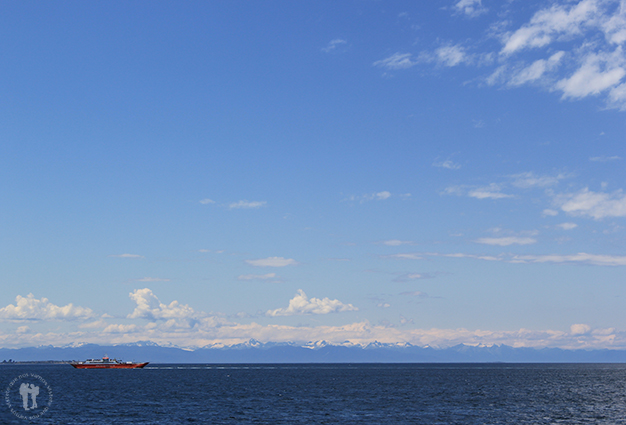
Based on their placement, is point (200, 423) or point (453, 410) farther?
point (453, 410)

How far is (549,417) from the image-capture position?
105812 millimetres

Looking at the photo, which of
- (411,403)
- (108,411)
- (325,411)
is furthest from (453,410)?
(108,411)

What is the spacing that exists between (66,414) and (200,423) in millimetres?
31497

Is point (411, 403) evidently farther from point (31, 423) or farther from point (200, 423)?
point (31, 423)

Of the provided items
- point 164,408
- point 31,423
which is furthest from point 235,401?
point 31,423

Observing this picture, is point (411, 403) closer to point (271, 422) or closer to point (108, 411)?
point (271, 422)

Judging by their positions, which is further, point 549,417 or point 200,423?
point 549,417

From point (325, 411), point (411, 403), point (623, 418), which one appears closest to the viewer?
point (623, 418)

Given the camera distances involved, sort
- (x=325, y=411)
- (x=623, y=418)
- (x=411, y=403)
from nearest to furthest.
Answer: (x=623, y=418)
(x=325, y=411)
(x=411, y=403)

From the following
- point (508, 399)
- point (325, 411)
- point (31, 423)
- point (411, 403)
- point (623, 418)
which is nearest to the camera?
point (31, 423)

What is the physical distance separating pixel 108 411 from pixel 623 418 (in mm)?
102396

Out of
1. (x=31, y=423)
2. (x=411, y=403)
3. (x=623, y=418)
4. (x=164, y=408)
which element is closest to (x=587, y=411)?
(x=623, y=418)

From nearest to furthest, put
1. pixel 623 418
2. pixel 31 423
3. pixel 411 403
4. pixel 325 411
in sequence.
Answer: pixel 31 423 → pixel 623 418 → pixel 325 411 → pixel 411 403

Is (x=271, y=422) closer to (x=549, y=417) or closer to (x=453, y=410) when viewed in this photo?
(x=453, y=410)
